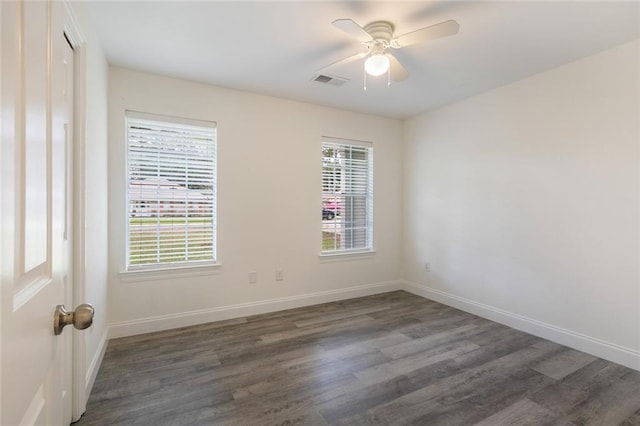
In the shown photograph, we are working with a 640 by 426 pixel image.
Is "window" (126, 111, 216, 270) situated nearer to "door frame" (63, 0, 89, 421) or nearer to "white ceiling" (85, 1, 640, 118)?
"white ceiling" (85, 1, 640, 118)

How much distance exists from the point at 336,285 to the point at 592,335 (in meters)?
2.61

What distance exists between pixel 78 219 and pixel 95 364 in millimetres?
1197

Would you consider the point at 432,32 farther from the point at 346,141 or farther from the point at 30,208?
the point at 346,141

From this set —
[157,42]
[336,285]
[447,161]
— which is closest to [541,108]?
[447,161]

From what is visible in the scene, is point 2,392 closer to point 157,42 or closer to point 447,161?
point 157,42

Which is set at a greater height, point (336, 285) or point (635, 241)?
point (635, 241)

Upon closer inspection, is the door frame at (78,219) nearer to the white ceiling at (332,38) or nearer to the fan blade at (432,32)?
the white ceiling at (332,38)

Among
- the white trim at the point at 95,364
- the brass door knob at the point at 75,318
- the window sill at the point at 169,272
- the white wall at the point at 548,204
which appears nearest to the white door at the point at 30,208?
the brass door knob at the point at 75,318

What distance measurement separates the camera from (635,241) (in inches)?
96.7

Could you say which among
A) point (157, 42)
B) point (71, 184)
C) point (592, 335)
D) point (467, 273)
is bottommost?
point (592, 335)

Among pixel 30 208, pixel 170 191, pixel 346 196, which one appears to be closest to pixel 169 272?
pixel 170 191

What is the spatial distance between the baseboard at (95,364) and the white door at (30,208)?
1588mm

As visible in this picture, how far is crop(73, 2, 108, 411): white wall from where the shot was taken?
1.89 m

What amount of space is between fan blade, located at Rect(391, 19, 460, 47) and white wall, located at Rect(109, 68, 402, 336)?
6.20 ft
